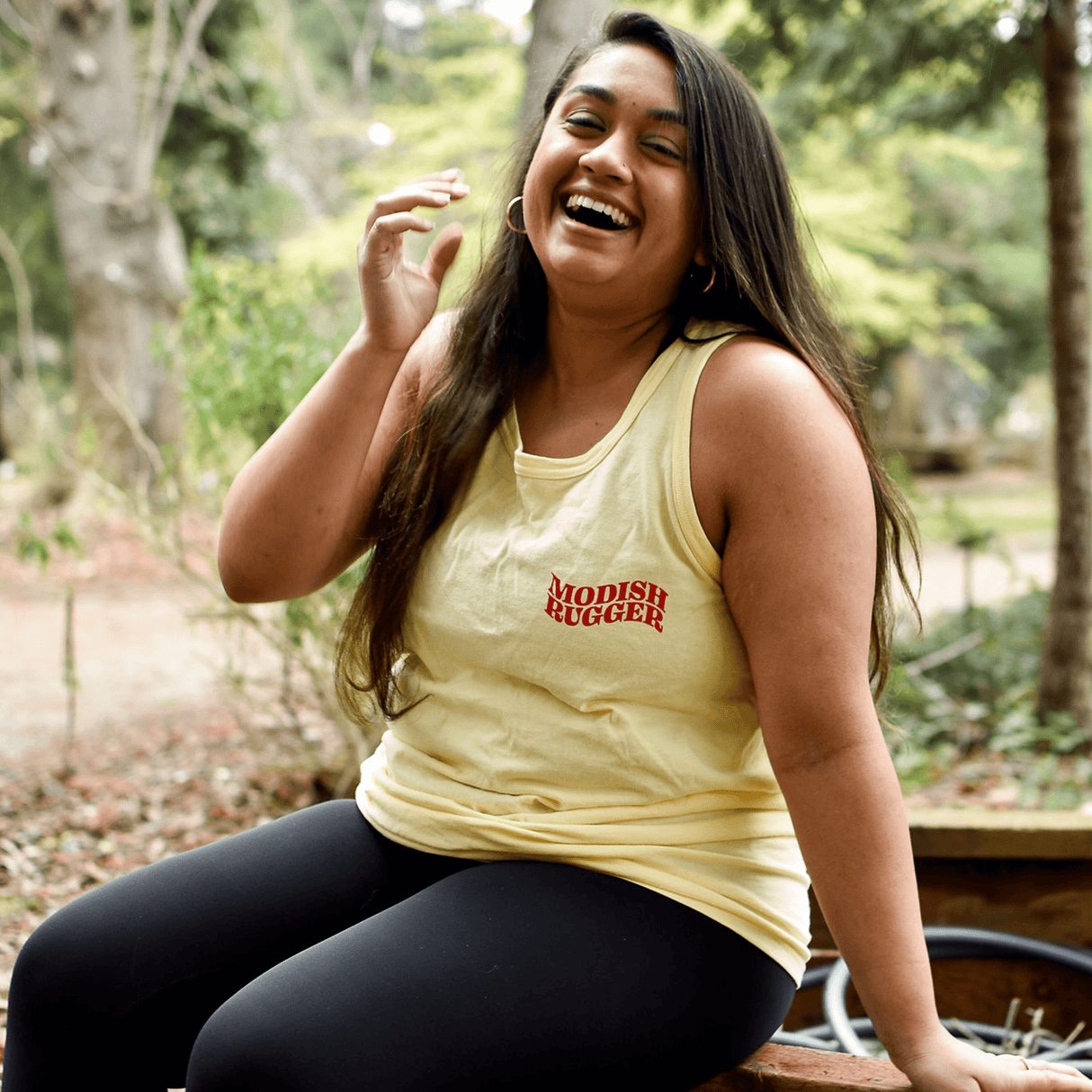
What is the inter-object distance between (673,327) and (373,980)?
89 centimetres

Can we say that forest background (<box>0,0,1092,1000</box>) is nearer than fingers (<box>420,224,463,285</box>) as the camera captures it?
No

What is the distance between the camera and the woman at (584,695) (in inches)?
49.0

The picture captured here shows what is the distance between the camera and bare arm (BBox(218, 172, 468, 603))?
154cm

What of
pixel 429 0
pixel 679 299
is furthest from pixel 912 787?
pixel 429 0

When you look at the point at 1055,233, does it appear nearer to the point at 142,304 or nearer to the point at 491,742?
the point at 491,742

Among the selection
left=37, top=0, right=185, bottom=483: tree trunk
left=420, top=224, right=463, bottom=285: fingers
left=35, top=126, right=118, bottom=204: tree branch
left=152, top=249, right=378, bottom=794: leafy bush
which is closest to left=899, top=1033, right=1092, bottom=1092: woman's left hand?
left=420, top=224, right=463, bottom=285: fingers

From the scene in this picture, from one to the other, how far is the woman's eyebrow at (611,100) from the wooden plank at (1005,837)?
4.84 ft

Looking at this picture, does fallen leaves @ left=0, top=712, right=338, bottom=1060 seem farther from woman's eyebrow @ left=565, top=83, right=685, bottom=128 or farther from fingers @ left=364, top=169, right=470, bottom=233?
woman's eyebrow @ left=565, top=83, right=685, bottom=128

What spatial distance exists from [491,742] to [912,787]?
10.0 feet

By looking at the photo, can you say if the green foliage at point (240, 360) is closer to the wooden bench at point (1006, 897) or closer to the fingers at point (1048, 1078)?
the wooden bench at point (1006, 897)

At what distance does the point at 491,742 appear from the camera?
142cm

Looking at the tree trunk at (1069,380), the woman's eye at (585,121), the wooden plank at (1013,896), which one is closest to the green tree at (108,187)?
the tree trunk at (1069,380)

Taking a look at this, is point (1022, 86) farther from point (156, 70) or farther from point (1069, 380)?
point (156, 70)

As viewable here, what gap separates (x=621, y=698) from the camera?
135 cm
